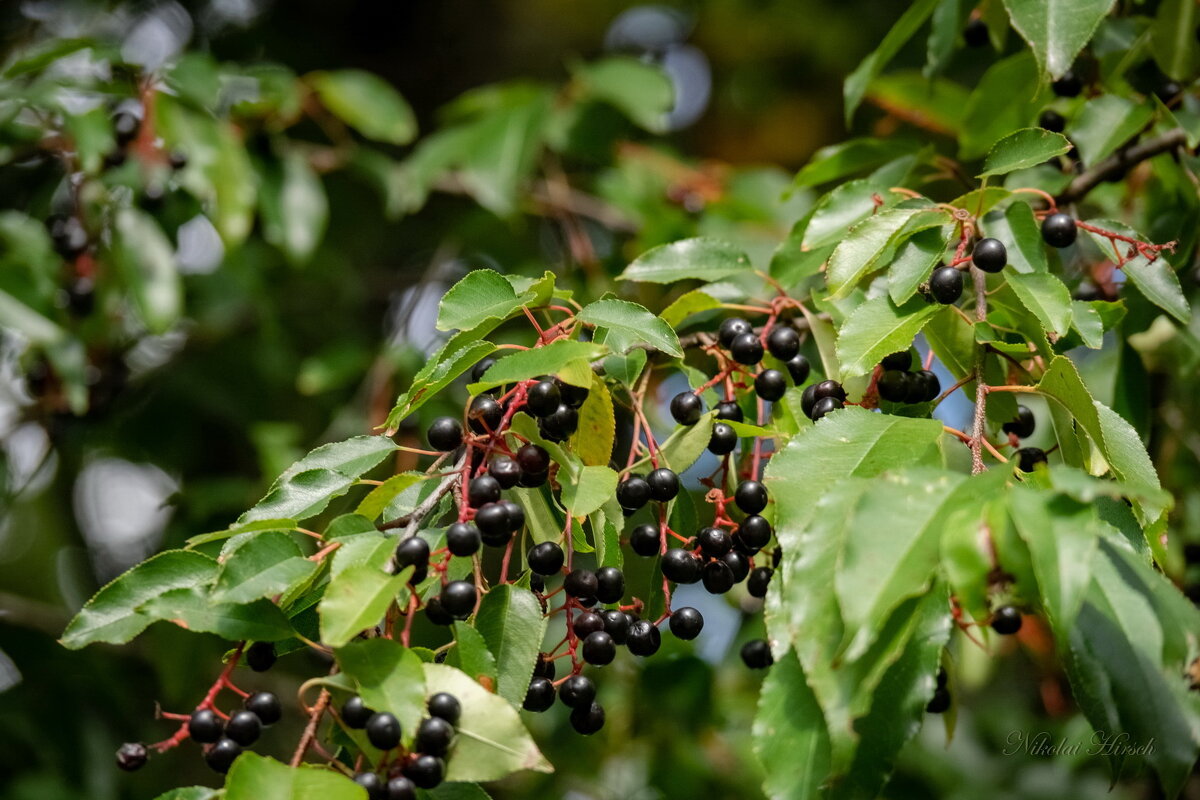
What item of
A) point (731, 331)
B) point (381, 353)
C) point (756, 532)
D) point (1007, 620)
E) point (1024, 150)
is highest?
point (1024, 150)

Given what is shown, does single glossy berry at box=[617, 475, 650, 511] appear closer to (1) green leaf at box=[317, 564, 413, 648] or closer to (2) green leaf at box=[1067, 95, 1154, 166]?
(1) green leaf at box=[317, 564, 413, 648]

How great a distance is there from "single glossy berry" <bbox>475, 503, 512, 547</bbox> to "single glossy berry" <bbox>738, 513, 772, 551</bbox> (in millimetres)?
258

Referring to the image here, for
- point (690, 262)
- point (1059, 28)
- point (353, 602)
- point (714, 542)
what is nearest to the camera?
point (353, 602)

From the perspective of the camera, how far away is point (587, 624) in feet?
3.40

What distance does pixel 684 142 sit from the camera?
447 centimetres

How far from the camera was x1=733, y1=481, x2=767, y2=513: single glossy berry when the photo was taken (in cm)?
106

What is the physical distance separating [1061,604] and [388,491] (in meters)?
0.64

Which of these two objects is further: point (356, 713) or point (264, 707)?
point (264, 707)

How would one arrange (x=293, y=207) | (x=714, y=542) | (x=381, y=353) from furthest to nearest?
1. (x=381, y=353)
2. (x=293, y=207)
3. (x=714, y=542)

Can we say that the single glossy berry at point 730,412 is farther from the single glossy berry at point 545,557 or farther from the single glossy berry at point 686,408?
the single glossy berry at point 545,557

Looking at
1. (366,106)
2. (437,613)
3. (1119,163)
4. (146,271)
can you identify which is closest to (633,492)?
(437,613)

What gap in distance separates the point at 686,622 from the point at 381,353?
1.80 metres

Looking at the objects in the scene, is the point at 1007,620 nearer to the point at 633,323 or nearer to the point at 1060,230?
the point at 1060,230

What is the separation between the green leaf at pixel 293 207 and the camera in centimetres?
234
